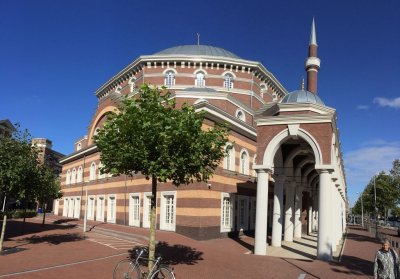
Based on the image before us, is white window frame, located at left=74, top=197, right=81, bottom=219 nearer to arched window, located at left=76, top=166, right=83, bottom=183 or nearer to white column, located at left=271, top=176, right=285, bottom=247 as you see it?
arched window, located at left=76, top=166, right=83, bottom=183

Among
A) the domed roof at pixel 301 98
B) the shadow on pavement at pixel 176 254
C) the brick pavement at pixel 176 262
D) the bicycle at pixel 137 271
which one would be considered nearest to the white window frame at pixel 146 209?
the brick pavement at pixel 176 262

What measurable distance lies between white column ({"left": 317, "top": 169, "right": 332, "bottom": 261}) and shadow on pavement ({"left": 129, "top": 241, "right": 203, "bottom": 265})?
225 inches

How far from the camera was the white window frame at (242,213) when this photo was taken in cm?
2817

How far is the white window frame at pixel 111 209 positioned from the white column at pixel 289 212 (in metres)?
15.3

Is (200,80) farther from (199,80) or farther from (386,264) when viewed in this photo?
(386,264)

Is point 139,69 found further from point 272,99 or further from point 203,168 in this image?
point 203,168

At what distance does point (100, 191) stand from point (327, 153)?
24.5 meters

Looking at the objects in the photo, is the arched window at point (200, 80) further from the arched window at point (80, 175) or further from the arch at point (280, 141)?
the arch at point (280, 141)

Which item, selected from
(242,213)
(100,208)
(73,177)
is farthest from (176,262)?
(73,177)

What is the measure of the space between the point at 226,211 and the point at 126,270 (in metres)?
16.6

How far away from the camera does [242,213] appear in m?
29.0

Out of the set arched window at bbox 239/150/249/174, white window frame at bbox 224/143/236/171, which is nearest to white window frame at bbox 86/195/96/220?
arched window at bbox 239/150/249/174

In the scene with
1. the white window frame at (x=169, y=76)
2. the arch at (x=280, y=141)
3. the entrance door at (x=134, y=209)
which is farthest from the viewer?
the white window frame at (x=169, y=76)

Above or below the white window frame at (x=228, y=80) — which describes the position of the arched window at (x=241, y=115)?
below
